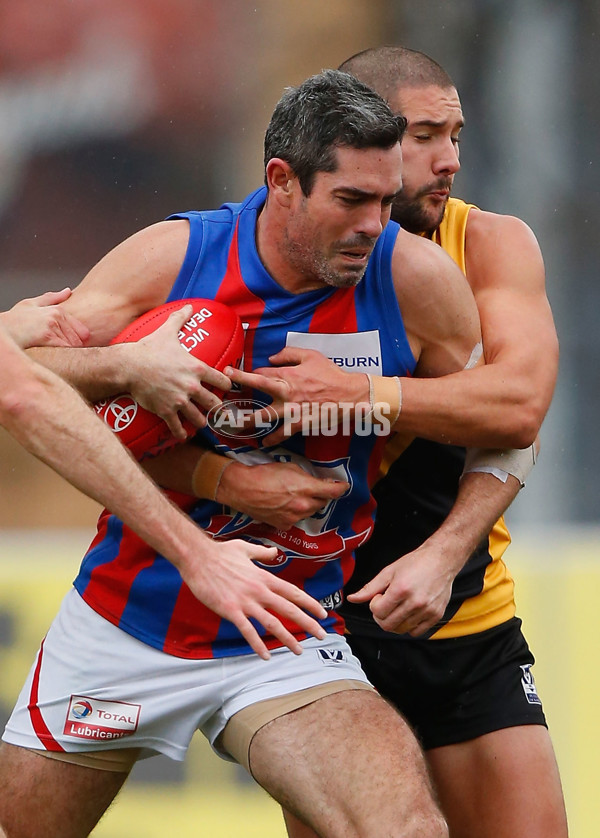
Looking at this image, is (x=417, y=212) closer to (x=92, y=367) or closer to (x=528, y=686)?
(x=92, y=367)

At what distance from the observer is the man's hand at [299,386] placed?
8.52 ft

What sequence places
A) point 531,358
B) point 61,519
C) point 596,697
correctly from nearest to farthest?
point 531,358 → point 596,697 → point 61,519

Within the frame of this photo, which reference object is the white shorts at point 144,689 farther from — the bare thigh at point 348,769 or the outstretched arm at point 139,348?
the outstretched arm at point 139,348

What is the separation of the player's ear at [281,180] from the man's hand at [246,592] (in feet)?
2.75

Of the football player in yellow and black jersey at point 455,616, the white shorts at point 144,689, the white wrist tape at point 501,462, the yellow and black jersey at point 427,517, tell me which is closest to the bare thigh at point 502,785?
the football player in yellow and black jersey at point 455,616

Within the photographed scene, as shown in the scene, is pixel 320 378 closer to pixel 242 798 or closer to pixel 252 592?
pixel 252 592

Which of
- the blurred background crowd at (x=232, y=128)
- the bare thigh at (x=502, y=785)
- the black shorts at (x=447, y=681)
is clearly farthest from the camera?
the blurred background crowd at (x=232, y=128)

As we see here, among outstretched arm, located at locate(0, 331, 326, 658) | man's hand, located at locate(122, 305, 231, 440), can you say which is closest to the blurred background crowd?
man's hand, located at locate(122, 305, 231, 440)

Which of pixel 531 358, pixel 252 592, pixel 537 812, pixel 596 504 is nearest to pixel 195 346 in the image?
pixel 252 592

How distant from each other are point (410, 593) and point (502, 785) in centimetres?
77

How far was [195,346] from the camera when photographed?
2.57m

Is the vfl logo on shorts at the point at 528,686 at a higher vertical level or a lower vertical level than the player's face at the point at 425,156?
lower

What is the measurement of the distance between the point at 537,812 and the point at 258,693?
2.92 feet

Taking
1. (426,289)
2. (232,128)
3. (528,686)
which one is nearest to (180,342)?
(426,289)
